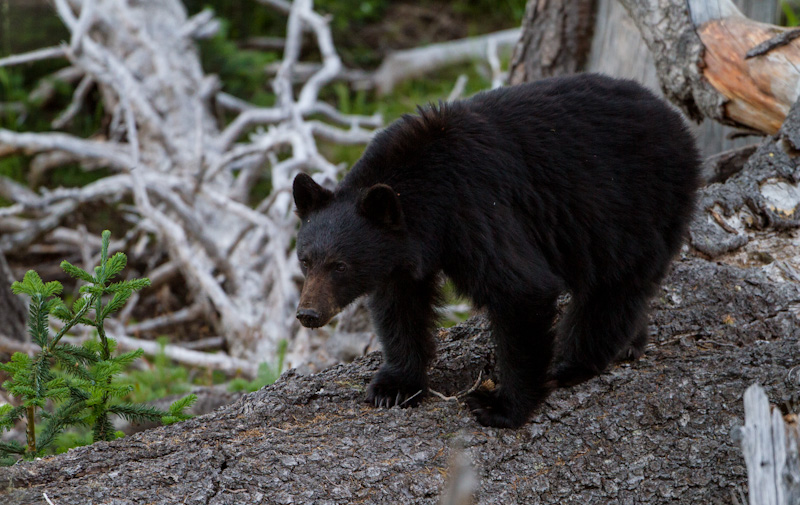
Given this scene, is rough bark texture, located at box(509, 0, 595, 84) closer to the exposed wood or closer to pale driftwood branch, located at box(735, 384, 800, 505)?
the exposed wood

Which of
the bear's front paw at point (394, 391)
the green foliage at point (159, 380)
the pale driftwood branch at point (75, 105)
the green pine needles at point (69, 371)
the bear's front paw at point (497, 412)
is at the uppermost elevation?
the green pine needles at point (69, 371)

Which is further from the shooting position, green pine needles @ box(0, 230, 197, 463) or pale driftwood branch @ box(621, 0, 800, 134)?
pale driftwood branch @ box(621, 0, 800, 134)

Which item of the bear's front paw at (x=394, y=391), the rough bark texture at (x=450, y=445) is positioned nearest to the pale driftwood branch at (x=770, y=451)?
the rough bark texture at (x=450, y=445)

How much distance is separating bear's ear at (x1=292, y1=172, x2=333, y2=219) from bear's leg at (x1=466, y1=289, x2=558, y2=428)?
0.75 m

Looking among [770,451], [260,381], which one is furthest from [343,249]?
[260,381]

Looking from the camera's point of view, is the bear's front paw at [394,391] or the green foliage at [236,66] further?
the green foliage at [236,66]

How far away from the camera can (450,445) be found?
2.55 metres

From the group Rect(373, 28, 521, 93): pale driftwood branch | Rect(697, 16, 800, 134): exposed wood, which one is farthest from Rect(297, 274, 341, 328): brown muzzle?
Rect(373, 28, 521, 93): pale driftwood branch

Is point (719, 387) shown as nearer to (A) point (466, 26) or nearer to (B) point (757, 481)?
(B) point (757, 481)

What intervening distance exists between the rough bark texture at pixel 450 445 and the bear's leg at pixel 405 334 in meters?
0.09

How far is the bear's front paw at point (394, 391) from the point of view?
288 cm

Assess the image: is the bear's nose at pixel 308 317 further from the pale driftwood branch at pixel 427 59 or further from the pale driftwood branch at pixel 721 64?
the pale driftwood branch at pixel 427 59

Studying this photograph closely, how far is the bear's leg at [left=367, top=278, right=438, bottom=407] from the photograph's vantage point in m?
2.99

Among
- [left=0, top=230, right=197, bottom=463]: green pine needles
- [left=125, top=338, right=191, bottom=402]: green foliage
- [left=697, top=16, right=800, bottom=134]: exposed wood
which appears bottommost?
[left=125, top=338, right=191, bottom=402]: green foliage
